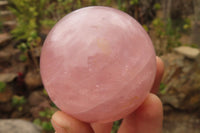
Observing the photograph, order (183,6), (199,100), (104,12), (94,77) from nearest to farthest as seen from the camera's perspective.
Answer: (94,77) < (104,12) < (199,100) < (183,6)

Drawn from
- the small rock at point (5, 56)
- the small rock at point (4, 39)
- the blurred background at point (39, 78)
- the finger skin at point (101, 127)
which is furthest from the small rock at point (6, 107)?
the finger skin at point (101, 127)

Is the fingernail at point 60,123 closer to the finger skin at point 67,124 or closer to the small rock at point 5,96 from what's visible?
the finger skin at point 67,124

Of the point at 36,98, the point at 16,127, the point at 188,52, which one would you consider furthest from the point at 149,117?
the point at 36,98

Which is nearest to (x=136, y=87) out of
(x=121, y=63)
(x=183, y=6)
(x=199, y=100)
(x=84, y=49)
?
→ (x=121, y=63)

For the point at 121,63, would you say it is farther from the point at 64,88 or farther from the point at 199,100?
the point at 199,100

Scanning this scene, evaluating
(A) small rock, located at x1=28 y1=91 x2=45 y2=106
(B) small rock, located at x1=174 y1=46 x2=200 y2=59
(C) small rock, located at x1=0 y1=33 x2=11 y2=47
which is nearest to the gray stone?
(A) small rock, located at x1=28 y1=91 x2=45 y2=106

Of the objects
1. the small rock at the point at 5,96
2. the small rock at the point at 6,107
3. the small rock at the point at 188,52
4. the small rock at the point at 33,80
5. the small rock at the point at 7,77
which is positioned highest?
the small rock at the point at 188,52

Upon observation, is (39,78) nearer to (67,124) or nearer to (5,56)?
(5,56)
